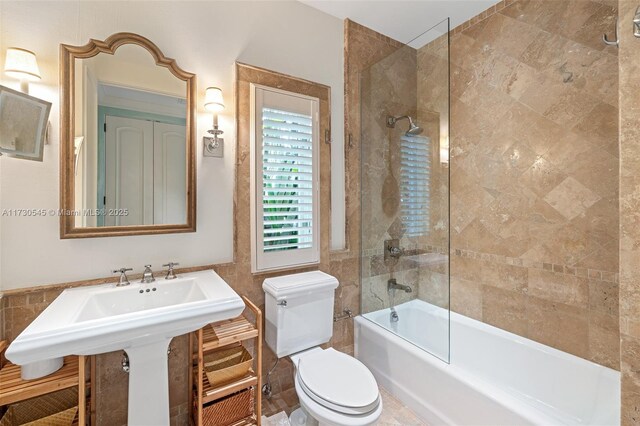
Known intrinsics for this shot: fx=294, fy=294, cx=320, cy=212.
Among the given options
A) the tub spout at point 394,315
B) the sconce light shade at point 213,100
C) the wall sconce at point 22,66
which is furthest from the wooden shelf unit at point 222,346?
the wall sconce at point 22,66

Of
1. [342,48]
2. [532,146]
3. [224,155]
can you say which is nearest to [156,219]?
[224,155]

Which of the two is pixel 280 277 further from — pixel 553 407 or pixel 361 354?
pixel 553 407

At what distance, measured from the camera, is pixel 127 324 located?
104 centimetres

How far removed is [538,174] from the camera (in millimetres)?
1829

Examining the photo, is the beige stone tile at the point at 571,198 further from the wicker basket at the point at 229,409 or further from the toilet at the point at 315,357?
the wicker basket at the point at 229,409

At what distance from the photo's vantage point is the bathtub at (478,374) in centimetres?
146

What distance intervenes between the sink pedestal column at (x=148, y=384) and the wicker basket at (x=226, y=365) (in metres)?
0.24

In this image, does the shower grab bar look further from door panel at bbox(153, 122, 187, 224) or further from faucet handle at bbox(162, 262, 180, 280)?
door panel at bbox(153, 122, 187, 224)

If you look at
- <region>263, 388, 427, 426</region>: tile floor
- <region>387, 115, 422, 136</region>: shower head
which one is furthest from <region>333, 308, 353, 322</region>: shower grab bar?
<region>387, 115, 422, 136</region>: shower head

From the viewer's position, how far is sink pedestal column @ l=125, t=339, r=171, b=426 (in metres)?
1.20

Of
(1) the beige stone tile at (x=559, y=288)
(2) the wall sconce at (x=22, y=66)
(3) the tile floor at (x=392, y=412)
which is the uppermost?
(2) the wall sconce at (x=22, y=66)

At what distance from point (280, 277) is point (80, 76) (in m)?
1.45

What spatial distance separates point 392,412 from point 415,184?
1.48 metres

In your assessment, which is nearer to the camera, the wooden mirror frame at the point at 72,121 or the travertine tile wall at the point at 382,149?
the wooden mirror frame at the point at 72,121
